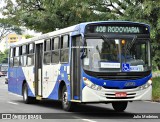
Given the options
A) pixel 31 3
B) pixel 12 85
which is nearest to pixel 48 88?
pixel 12 85

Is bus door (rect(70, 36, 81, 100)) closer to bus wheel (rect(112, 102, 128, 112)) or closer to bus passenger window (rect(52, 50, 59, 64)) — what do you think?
bus passenger window (rect(52, 50, 59, 64))

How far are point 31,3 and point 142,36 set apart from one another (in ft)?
65.1

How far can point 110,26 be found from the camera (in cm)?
1511

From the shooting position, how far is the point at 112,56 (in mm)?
14750

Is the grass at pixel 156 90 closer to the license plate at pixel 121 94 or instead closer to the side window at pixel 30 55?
the side window at pixel 30 55

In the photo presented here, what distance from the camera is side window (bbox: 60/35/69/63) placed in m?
16.4

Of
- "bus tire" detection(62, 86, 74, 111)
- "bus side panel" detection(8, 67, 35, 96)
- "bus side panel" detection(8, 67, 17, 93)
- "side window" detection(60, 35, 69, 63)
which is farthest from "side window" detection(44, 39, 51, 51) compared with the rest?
"bus side panel" detection(8, 67, 17, 93)

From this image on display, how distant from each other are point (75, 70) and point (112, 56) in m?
1.45

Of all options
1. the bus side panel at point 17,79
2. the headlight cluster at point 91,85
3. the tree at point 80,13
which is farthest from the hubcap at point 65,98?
the tree at point 80,13

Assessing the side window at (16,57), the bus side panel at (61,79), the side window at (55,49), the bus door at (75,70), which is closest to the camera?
the bus door at (75,70)

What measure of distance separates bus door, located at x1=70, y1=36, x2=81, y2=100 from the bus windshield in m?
0.59

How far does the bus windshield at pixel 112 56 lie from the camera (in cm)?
1466

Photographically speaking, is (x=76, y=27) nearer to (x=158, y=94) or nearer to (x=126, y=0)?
(x=158, y=94)

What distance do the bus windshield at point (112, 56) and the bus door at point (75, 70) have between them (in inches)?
23.3
